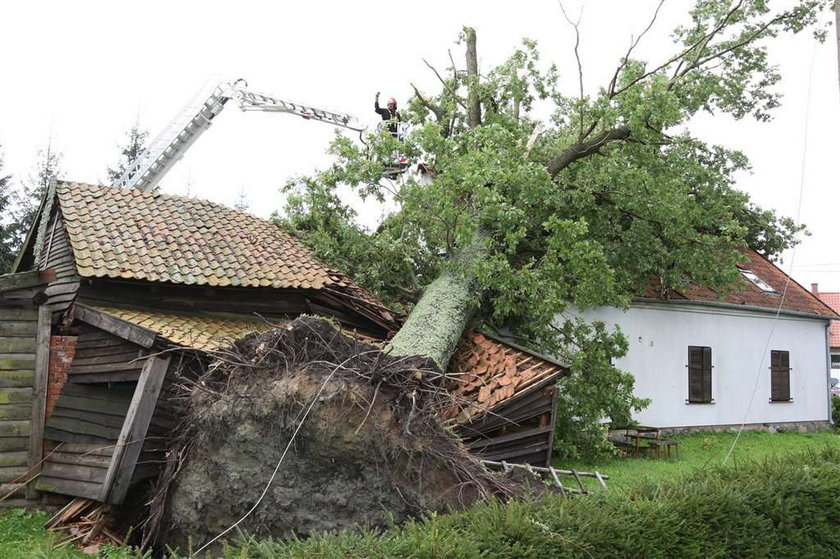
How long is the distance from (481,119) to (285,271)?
5.91m

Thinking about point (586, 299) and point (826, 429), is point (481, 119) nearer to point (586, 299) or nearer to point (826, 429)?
point (586, 299)

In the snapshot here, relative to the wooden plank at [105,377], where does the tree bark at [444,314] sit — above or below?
above

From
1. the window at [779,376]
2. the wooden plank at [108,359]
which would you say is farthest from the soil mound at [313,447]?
the window at [779,376]

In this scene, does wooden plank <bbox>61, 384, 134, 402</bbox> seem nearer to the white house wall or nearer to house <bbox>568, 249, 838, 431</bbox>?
house <bbox>568, 249, 838, 431</bbox>

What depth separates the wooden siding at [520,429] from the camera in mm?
10344

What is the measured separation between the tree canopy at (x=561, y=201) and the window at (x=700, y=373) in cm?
285

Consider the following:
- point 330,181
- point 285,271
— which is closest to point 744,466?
point 285,271

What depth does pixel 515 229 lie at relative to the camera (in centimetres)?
1353

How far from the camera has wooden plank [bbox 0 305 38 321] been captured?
1039 centimetres

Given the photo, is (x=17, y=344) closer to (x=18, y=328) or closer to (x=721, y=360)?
(x=18, y=328)

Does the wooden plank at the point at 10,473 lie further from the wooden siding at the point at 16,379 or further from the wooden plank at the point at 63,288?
the wooden plank at the point at 63,288

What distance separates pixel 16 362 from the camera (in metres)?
10.4

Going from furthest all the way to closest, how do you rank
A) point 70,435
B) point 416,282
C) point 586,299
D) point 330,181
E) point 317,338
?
point 330,181, point 416,282, point 586,299, point 70,435, point 317,338

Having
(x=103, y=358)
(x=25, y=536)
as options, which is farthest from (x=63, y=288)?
(x=25, y=536)
